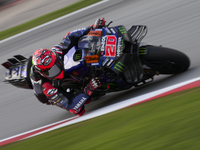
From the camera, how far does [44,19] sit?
8.20m

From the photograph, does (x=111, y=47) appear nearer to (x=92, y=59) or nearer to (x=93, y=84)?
(x=92, y=59)

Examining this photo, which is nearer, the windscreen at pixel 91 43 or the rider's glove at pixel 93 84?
the windscreen at pixel 91 43

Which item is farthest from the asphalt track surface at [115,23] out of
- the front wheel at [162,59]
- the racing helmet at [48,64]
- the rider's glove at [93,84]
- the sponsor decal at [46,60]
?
the sponsor decal at [46,60]

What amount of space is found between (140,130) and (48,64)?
1465mm

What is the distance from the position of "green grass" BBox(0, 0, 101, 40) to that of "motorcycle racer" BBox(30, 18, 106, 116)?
415 cm

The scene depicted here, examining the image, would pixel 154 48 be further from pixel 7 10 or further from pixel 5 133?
pixel 7 10

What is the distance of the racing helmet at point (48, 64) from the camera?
352 centimetres

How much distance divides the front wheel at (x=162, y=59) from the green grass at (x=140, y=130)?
20.5 inches

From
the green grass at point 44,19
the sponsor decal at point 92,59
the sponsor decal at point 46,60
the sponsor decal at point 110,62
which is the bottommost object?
the sponsor decal at point 110,62

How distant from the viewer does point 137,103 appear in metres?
3.47

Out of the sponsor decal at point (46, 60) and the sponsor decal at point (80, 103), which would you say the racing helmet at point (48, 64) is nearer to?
the sponsor decal at point (46, 60)

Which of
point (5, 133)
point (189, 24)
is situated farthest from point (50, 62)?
point (189, 24)

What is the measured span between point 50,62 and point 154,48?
1.43 metres

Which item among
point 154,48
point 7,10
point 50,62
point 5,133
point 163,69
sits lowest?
point 5,133
